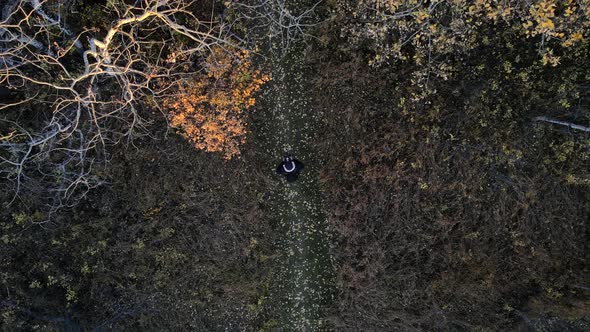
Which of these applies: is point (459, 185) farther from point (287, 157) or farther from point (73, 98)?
point (73, 98)

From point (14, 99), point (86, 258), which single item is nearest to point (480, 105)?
point (86, 258)

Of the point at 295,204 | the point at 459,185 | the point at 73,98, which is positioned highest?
the point at 459,185

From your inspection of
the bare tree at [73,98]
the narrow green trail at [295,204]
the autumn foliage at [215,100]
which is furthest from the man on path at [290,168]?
the bare tree at [73,98]

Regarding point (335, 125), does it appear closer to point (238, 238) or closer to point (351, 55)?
point (351, 55)

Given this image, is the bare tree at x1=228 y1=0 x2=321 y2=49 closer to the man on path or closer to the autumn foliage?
the autumn foliage

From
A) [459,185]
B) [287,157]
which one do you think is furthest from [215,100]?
[459,185]

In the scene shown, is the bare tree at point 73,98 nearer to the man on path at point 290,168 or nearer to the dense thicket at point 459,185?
the man on path at point 290,168

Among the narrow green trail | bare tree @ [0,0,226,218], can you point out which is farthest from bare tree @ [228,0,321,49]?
bare tree @ [0,0,226,218]
